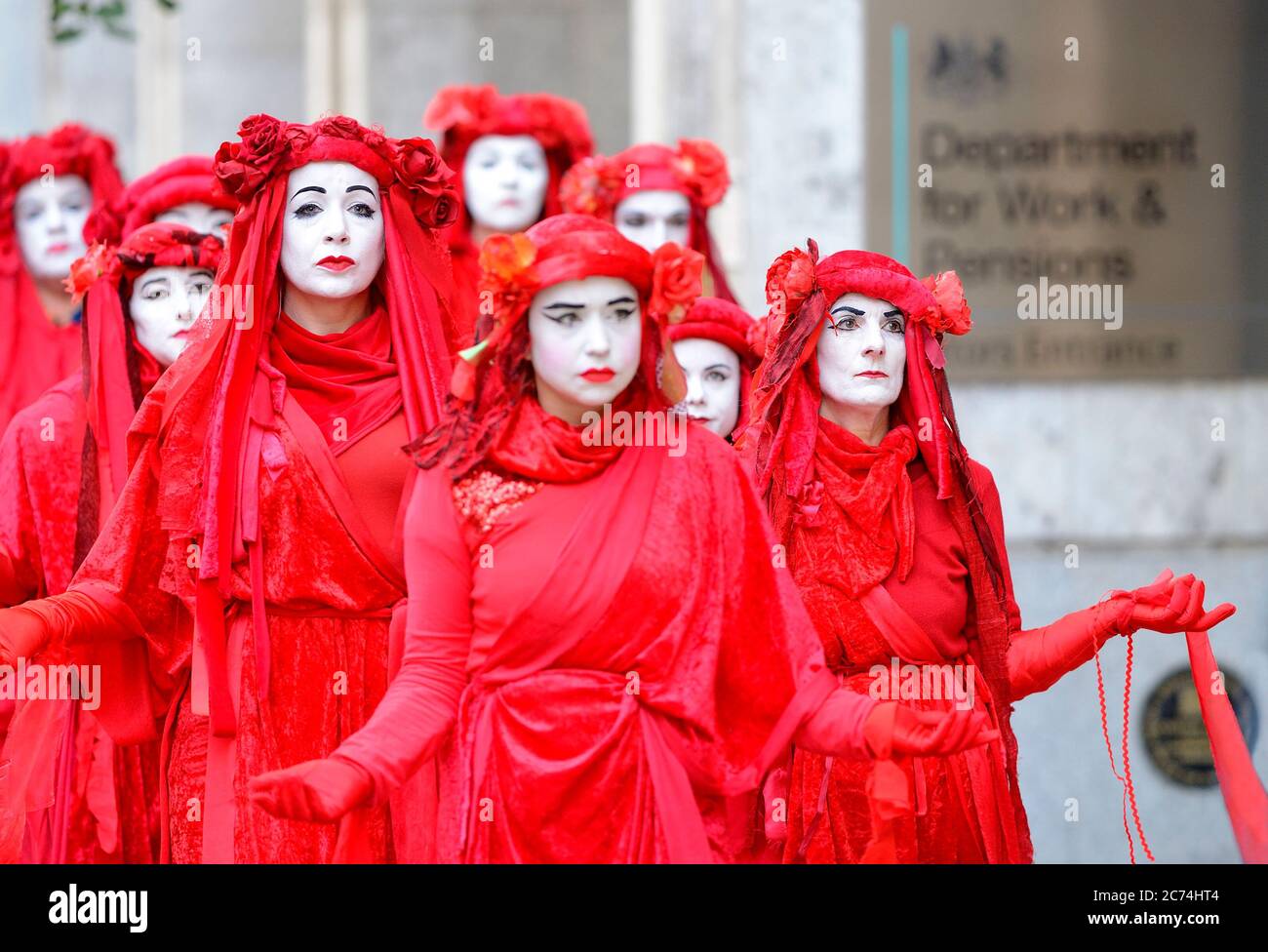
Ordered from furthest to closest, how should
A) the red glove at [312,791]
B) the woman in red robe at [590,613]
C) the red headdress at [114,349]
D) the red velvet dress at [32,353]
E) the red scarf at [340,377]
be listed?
1. the red velvet dress at [32,353]
2. the red headdress at [114,349]
3. the red scarf at [340,377]
4. the woman in red robe at [590,613]
5. the red glove at [312,791]

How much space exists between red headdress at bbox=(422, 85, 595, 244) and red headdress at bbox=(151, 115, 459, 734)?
178 centimetres

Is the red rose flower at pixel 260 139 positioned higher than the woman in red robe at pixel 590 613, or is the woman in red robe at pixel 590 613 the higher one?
the red rose flower at pixel 260 139

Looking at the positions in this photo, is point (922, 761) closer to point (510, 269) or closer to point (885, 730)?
point (885, 730)

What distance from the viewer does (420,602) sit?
12.8 ft

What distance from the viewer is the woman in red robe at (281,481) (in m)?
4.43

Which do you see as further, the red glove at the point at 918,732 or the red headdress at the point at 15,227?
the red headdress at the point at 15,227

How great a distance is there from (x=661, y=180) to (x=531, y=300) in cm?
244

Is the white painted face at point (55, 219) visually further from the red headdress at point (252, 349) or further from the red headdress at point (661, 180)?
the red headdress at point (252, 349)

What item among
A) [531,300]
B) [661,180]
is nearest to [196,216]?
[661,180]

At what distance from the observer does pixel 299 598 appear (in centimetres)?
446

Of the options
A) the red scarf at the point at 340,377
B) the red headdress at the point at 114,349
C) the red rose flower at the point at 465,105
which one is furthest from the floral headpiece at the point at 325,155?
the red rose flower at the point at 465,105

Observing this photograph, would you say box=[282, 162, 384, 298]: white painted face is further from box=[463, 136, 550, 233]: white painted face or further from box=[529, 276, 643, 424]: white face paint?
box=[463, 136, 550, 233]: white painted face
